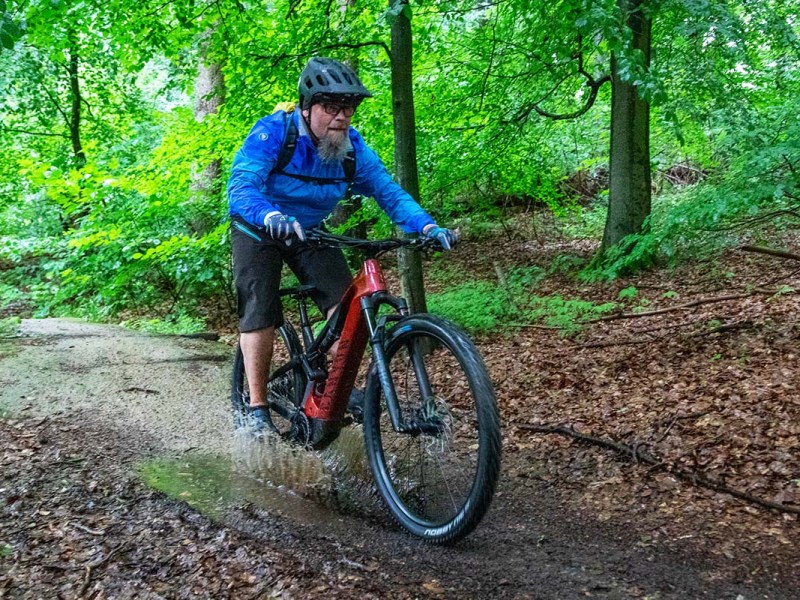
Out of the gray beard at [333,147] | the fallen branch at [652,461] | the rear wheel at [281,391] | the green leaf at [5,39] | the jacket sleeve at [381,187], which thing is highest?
the green leaf at [5,39]

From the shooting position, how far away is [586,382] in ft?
19.1

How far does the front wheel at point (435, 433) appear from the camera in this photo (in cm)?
291

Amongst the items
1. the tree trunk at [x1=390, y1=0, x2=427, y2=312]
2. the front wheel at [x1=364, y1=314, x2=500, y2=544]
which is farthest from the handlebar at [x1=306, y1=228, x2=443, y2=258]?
the tree trunk at [x1=390, y1=0, x2=427, y2=312]

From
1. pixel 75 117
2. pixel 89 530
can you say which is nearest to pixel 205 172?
pixel 75 117

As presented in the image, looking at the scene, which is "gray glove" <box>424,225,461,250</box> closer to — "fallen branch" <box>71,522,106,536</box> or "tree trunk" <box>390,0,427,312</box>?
"fallen branch" <box>71,522,106,536</box>

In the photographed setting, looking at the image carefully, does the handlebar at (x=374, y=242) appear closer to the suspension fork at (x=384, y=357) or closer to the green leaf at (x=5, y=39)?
the suspension fork at (x=384, y=357)

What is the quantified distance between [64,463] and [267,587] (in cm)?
202

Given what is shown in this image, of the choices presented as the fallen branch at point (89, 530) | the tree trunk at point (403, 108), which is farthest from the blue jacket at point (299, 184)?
the tree trunk at point (403, 108)

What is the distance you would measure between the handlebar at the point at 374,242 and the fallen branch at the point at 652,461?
2009 mm

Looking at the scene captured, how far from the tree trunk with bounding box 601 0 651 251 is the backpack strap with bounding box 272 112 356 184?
22.8 feet

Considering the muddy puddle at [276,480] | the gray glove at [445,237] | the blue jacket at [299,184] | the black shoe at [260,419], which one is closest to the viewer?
the gray glove at [445,237]

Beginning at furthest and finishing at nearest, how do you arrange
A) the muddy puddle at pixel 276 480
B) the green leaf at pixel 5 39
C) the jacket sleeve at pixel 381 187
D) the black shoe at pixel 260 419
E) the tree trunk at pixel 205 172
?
1. the tree trunk at pixel 205 172
2. the black shoe at pixel 260 419
3. the jacket sleeve at pixel 381 187
4. the muddy puddle at pixel 276 480
5. the green leaf at pixel 5 39

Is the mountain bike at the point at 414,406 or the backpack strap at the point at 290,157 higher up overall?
the backpack strap at the point at 290,157

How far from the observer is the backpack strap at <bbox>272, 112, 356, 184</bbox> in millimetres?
3803
